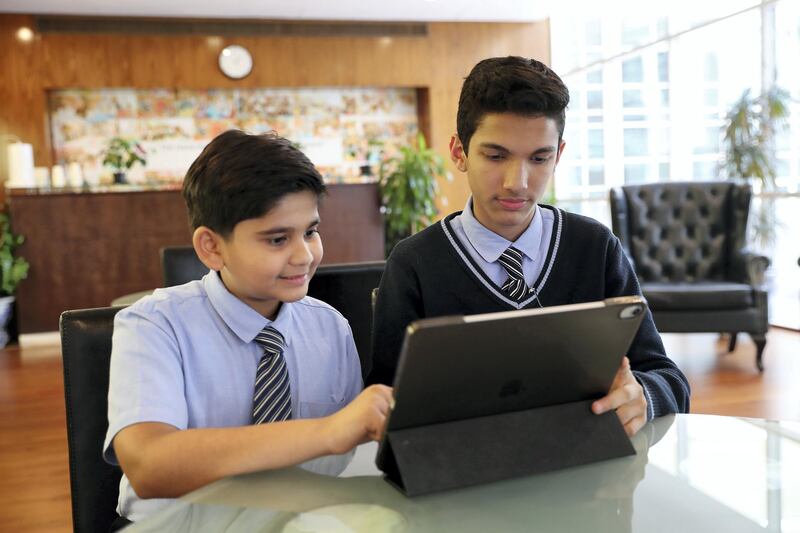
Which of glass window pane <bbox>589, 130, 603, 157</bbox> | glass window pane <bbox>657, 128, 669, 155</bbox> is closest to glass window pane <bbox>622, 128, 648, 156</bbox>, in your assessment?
glass window pane <bbox>657, 128, 669, 155</bbox>

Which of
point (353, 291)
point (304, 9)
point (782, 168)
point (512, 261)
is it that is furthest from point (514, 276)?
point (304, 9)

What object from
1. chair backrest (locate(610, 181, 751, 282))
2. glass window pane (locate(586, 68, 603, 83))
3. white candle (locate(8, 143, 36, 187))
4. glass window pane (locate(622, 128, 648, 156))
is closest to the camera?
chair backrest (locate(610, 181, 751, 282))

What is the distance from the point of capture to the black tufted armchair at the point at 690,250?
14.0 ft

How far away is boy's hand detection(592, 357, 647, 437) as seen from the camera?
0.91 metres

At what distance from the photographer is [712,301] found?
4.24 metres

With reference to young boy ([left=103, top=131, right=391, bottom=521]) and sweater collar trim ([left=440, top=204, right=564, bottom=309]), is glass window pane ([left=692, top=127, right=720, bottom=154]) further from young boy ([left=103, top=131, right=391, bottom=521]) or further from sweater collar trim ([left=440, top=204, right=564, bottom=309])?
young boy ([left=103, top=131, right=391, bottom=521])

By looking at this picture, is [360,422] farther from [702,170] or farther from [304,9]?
[304,9]

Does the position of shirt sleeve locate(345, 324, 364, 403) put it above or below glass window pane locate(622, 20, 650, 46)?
below

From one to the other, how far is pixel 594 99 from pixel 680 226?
3.73 meters

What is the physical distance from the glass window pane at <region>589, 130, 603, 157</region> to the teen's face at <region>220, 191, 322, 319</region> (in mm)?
7578

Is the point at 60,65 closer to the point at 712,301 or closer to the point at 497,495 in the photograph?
the point at 712,301

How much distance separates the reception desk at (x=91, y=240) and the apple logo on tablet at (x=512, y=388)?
563 centimetres

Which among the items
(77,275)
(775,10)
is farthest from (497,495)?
(77,275)

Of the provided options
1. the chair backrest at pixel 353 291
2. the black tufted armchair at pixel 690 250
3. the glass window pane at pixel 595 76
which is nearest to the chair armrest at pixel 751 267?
the black tufted armchair at pixel 690 250
